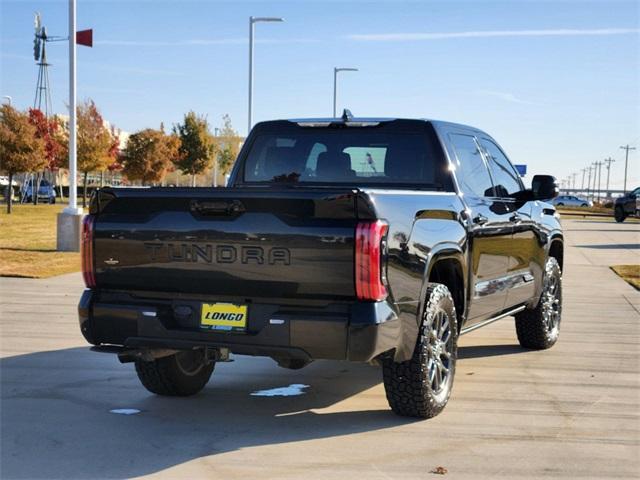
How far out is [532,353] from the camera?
8.77m

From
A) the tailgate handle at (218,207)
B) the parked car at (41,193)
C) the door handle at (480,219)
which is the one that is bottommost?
the parked car at (41,193)

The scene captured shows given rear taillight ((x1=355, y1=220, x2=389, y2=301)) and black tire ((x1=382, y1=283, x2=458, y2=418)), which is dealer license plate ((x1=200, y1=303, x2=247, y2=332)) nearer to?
rear taillight ((x1=355, y1=220, x2=389, y2=301))

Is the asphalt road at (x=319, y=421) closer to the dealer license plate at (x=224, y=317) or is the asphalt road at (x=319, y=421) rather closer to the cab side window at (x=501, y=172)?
the dealer license plate at (x=224, y=317)

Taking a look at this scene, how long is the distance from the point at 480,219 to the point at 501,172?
4.44ft

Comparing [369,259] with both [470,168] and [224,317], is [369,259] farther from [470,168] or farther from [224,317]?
[470,168]

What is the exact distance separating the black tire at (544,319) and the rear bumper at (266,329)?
355cm

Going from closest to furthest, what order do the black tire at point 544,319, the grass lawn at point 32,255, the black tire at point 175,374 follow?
the black tire at point 175,374 → the black tire at point 544,319 → the grass lawn at point 32,255

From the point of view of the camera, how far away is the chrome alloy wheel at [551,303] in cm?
880

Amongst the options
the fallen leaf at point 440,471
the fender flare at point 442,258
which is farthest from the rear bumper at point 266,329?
the fallen leaf at point 440,471

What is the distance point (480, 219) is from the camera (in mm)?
6871

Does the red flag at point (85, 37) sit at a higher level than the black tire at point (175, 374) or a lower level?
higher

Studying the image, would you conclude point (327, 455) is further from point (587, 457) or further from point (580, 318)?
point (580, 318)

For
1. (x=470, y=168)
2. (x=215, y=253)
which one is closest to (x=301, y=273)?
(x=215, y=253)

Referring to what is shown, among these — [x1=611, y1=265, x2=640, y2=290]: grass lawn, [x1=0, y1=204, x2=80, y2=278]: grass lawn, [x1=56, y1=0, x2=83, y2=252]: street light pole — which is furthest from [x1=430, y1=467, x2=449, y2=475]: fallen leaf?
[x1=56, y1=0, x2=83, y2=252]: street light pole
